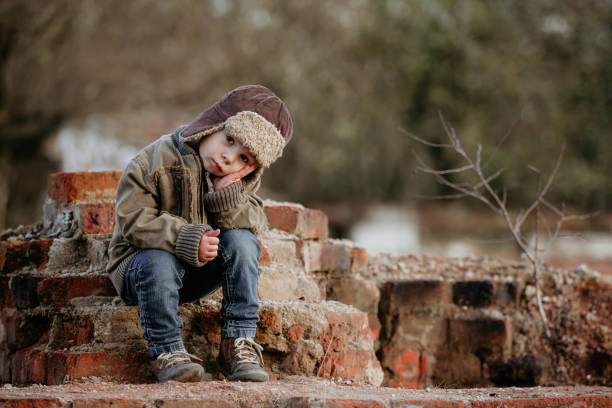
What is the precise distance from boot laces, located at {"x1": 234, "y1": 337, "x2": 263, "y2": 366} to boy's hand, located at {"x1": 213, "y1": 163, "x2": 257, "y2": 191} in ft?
1.97

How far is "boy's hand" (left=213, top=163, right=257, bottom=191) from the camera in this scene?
263 centimetres

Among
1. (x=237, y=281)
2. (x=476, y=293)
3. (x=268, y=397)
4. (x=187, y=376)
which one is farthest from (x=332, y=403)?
(x=476, y=293)

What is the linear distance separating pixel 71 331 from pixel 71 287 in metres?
0.22

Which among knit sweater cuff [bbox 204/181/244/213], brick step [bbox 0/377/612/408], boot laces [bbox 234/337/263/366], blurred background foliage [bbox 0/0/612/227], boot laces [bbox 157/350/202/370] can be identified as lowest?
brick step [bbox 0/377/612/408]

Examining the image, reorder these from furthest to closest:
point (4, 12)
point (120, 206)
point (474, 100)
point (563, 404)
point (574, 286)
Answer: point (474, 100), point (4, 12), point (574, 286), point (120, 206), point (563, 404)

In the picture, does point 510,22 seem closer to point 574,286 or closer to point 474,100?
point 474,100

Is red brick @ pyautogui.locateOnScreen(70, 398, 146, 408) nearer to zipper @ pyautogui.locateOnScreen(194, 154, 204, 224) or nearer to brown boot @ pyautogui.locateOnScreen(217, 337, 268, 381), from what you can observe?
brown boot @ pyautogui.locateOnScreen(217, 337, 268, 381)

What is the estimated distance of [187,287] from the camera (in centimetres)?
269

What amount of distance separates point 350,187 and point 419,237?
5.41 ft

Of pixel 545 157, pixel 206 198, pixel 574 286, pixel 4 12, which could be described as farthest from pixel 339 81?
pixel 206 198

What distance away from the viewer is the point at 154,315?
242 cm

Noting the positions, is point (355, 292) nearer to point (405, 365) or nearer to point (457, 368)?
point (405, 365)

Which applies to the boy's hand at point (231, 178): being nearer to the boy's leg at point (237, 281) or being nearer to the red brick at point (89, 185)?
the boy's leg at point (237, 281)

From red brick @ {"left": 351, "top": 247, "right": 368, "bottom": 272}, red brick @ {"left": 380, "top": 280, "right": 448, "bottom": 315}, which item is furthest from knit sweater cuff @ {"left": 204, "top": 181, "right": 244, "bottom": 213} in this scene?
red brick @ {"left": 380, "top": 280, "right": 448, "bottom": 315}
